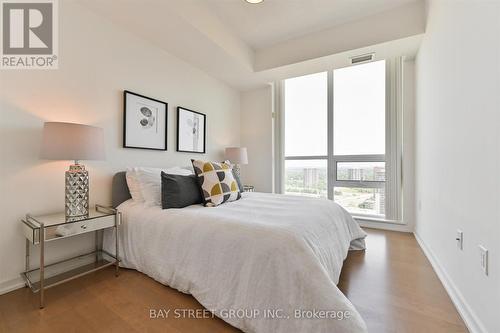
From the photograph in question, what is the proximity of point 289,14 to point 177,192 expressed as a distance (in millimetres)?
2435

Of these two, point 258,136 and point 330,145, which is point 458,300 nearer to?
point 330,145

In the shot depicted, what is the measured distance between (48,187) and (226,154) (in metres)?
2.27

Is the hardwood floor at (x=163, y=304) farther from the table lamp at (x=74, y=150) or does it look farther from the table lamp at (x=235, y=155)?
the table lamp at (x=235, y=155)

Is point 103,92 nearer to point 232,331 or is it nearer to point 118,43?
point 118,43

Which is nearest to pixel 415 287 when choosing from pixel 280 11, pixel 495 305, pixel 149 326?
pixel 495 305

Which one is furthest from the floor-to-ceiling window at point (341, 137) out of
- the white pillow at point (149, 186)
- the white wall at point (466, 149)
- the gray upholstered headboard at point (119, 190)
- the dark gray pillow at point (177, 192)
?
the gray upholstered headboard at point (119, 190)

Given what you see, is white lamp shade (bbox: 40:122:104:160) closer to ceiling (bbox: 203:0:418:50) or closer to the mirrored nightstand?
the mirrored nightstand

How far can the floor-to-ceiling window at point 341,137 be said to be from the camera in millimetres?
3391

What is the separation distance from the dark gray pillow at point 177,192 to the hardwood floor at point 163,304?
645 millimetres

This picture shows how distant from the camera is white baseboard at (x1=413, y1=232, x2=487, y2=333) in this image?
123 cm

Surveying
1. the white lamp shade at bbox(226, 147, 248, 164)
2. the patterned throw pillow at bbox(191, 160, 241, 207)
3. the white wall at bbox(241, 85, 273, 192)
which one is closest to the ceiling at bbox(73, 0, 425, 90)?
the white wall at bbox(241, 85, 273, 192)

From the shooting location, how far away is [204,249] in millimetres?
1484

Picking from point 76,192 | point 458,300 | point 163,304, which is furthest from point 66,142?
point 458,300

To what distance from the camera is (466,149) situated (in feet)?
4.56
